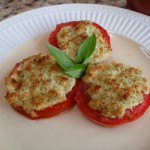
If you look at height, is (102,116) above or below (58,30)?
below

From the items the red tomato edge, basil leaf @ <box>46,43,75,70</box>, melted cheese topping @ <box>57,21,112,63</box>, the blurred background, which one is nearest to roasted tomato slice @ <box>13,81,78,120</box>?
the red tomato edge

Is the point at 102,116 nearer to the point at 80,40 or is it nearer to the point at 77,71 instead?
the point at 77,71

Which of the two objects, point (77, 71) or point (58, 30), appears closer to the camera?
point (77, 71)

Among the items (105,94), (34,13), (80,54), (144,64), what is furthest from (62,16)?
(105,94)

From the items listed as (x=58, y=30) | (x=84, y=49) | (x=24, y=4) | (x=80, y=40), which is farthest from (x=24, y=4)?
(x=84, y=49)

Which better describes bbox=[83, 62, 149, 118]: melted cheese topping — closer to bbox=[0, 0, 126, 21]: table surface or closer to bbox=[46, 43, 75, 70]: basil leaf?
bbox=[46, 43, 75, 70]: basil leaf

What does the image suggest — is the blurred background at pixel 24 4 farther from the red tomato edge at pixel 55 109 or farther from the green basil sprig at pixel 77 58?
the red tomato edge at pixel 55 109

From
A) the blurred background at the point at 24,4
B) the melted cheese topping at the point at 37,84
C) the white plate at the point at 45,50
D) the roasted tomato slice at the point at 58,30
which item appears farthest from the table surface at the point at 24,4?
the melted cheese topping at the point at 37,84
